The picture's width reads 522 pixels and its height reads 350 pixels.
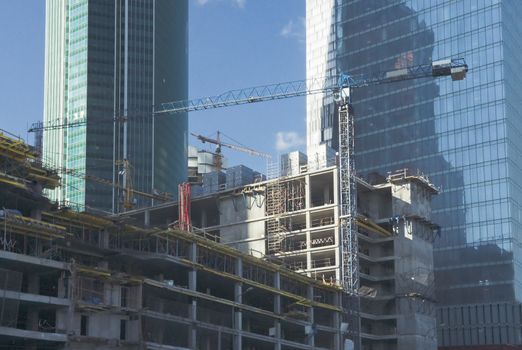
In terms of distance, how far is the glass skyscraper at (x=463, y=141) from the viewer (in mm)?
172625

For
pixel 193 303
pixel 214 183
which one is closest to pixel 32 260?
pixel 193 303

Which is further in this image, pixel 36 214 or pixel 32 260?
pixel 36 214

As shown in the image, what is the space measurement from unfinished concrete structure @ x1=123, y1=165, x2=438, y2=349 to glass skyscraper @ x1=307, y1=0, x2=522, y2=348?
130ft

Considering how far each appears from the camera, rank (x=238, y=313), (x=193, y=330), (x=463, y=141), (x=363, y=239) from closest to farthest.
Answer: (x=193, y=330) → (x=238, y=313) → (x=363, y=239) → (x=463, y=141)

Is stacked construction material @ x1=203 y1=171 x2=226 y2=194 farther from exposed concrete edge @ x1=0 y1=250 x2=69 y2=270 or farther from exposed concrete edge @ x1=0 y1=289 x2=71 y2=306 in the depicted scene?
exposed concrete edge @ x1=0 y1=289 x2=71 y2=306

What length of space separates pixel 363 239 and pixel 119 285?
164 ft

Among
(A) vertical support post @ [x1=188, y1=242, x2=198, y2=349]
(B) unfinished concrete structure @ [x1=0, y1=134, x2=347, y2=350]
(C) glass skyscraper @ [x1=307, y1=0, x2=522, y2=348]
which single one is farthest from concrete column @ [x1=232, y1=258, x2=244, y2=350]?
(C) glass skyscraper @ [x1=307, y1=0, x2=522, y2=348]

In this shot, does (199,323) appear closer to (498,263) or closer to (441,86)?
(498,263)

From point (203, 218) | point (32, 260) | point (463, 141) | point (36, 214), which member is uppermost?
point (463, 141)

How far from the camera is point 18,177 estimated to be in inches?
3228

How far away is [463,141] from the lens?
593ft

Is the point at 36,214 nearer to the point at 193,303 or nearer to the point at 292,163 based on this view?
the point at 193,303

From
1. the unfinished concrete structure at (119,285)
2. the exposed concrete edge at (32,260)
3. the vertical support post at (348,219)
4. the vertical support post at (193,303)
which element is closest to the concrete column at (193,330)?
→ the vertical support post at (193,303)

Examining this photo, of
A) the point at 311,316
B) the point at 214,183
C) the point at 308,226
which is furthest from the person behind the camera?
the point at 214,183
